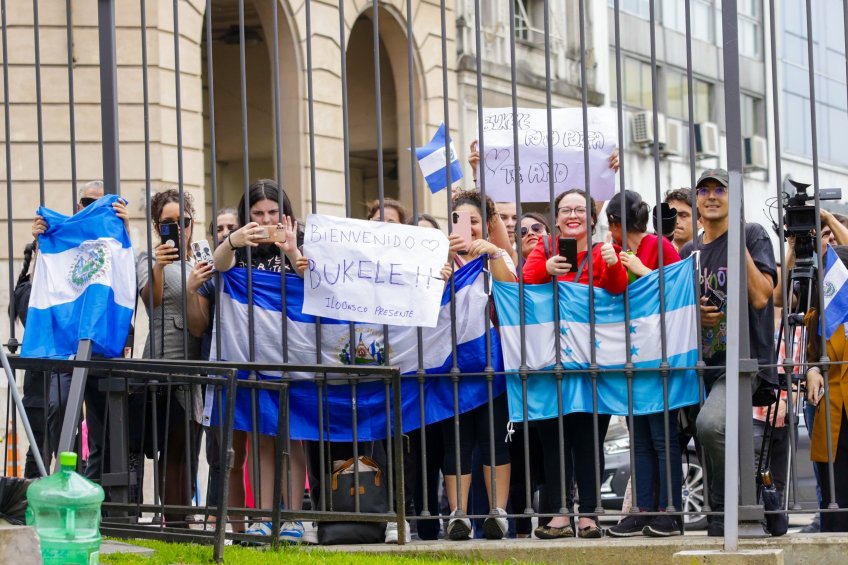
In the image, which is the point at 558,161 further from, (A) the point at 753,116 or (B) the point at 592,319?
(A) the point at 753,116

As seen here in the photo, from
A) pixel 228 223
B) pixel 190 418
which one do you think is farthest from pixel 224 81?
pixel 190 418

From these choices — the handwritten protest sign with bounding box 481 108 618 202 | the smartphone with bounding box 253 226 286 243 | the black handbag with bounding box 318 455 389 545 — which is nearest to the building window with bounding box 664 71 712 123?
the handwritten protest sign with bounding box 481 108 618 202

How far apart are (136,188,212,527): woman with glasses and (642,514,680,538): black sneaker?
7.76 feet

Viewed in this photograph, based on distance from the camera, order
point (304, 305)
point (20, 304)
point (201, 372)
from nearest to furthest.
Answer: point (201, 372), point (304, 305), point (20, 304)

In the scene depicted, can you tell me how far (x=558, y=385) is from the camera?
746cm

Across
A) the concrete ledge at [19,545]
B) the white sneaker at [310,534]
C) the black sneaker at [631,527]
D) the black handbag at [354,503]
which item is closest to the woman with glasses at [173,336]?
the white sneaker at [310,534]

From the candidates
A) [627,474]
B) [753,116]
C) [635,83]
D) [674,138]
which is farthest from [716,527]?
[753,116]

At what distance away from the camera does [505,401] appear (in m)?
7.79

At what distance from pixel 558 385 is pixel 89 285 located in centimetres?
257

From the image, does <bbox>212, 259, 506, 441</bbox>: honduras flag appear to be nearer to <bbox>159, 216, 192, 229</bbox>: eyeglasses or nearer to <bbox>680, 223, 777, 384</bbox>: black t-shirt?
<bbox>159, 216, 192, 229</bbox>: eyeglasses

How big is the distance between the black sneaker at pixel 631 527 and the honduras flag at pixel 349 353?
95 centimetres

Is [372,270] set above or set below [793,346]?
above

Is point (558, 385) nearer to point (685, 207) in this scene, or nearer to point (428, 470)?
point (428, 470)

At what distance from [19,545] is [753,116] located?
98.2ft
